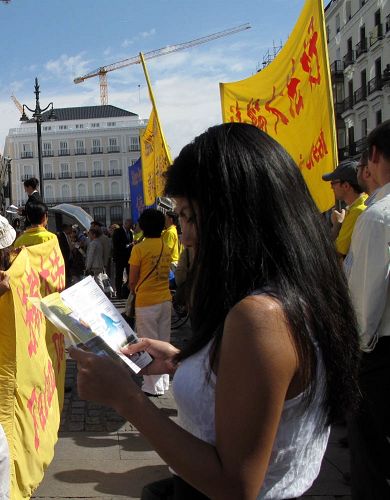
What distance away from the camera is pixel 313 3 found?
4.04m

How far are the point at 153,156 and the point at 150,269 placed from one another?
571cm

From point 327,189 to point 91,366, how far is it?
9.39ft

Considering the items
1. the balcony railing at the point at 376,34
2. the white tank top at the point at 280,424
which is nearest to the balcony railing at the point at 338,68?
the balcony railing at the point at 376,34

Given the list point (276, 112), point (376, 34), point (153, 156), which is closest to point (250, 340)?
point (276, 112)

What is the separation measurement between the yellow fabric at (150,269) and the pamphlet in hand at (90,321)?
320cm

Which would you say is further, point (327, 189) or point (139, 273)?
point (139, 273)

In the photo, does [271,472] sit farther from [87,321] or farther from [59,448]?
[59,448]

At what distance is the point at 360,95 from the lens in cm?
4375

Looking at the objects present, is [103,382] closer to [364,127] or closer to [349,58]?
[364,127]

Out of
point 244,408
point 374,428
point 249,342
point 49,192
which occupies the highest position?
point 49,192

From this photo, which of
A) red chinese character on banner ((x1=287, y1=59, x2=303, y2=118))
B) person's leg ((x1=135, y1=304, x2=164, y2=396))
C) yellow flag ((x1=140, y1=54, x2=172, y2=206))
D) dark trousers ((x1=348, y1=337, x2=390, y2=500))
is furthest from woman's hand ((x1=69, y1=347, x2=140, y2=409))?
yellow flag ((x1=140, y1=54, x2=172, y2=206))

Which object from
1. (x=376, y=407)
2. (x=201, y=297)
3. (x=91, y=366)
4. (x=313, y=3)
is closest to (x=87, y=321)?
(x=91, y=366)

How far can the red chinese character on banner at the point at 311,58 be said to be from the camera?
3.88m

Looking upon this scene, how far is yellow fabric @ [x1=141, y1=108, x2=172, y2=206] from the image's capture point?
9398 mm
